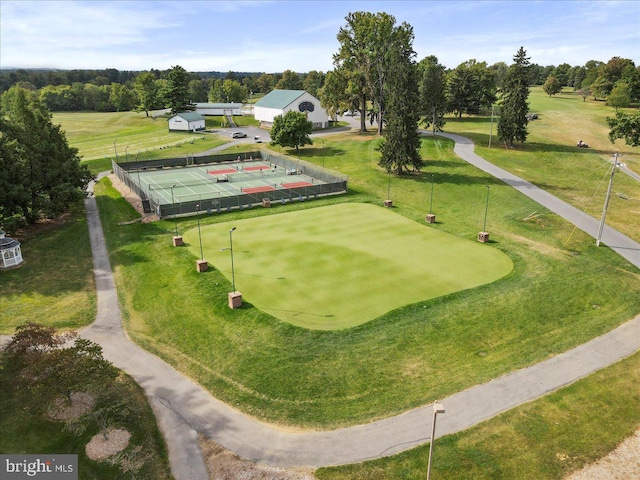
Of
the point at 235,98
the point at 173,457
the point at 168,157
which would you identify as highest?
the point at 235,98

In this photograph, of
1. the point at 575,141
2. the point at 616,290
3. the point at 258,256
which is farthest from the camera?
the point at 575,141

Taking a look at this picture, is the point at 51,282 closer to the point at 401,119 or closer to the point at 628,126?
the point at 401,119

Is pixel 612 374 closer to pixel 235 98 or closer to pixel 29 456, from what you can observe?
pixel 29 456

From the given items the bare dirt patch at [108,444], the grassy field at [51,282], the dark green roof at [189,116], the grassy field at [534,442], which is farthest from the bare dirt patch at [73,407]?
the dark green roof at [189,116]

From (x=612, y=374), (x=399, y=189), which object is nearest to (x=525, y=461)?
(x=612, y=374)

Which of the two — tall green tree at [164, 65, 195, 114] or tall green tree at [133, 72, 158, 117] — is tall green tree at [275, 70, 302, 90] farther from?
tall green tree at [164, 65, 195, 114]

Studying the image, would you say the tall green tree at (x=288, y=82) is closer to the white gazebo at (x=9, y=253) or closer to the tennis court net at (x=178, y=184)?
the tennis court net at (x=178, y=184)

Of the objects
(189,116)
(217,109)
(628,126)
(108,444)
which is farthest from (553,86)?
(108,444)
